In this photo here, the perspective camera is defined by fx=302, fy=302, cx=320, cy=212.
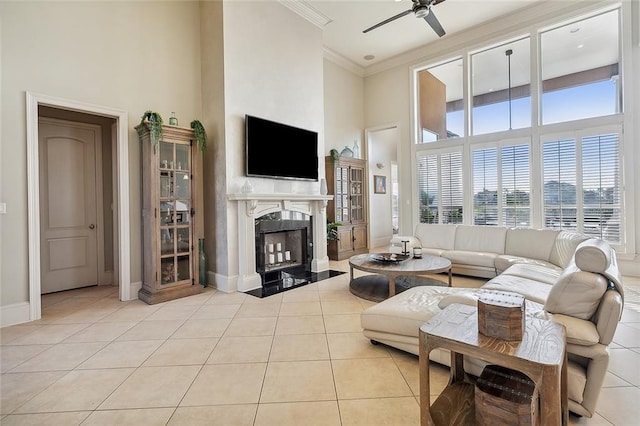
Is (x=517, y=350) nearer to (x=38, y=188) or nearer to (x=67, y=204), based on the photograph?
(x=38, y=188)

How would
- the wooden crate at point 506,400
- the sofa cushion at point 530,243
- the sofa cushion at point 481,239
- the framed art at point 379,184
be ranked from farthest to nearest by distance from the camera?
the framed art at point 379,184, the sofa cushion at point 481,239, the sofa cushion at point 530,243, the wooden crate at point 506,400

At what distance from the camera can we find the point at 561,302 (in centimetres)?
172

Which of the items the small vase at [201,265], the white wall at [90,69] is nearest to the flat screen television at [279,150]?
the white wall at [90,69]

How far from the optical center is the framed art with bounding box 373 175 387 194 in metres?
7.82

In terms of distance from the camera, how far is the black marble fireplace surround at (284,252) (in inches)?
177

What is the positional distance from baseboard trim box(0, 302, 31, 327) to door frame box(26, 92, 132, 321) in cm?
4

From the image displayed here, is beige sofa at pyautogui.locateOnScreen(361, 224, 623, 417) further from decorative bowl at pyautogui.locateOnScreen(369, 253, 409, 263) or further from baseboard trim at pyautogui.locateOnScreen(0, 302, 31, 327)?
baseboard trim at pyautogui.locateOnScreen(0, 302, 31, 327)

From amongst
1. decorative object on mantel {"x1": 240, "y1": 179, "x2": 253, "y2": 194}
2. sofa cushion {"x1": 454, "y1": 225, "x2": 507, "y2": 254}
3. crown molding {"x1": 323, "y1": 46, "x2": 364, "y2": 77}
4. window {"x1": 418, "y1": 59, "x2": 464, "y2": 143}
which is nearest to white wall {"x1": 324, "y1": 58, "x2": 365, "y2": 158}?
crown molding {"x1": 323, "y1": 46, "x2": 364, "y2": 77}

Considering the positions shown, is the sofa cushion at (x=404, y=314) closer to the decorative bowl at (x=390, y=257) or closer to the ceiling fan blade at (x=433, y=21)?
the decorative bowl at (x=390, y=257)

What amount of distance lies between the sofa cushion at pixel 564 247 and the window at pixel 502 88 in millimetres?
2512

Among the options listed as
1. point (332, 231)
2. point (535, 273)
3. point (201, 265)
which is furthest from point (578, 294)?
point (332, 231)

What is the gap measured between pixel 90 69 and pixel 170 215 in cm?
193

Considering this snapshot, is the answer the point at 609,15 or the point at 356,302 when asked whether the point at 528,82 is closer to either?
the point at 609,15

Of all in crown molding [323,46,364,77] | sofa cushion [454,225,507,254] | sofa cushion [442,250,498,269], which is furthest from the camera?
crown molding [323,46,364,77]
